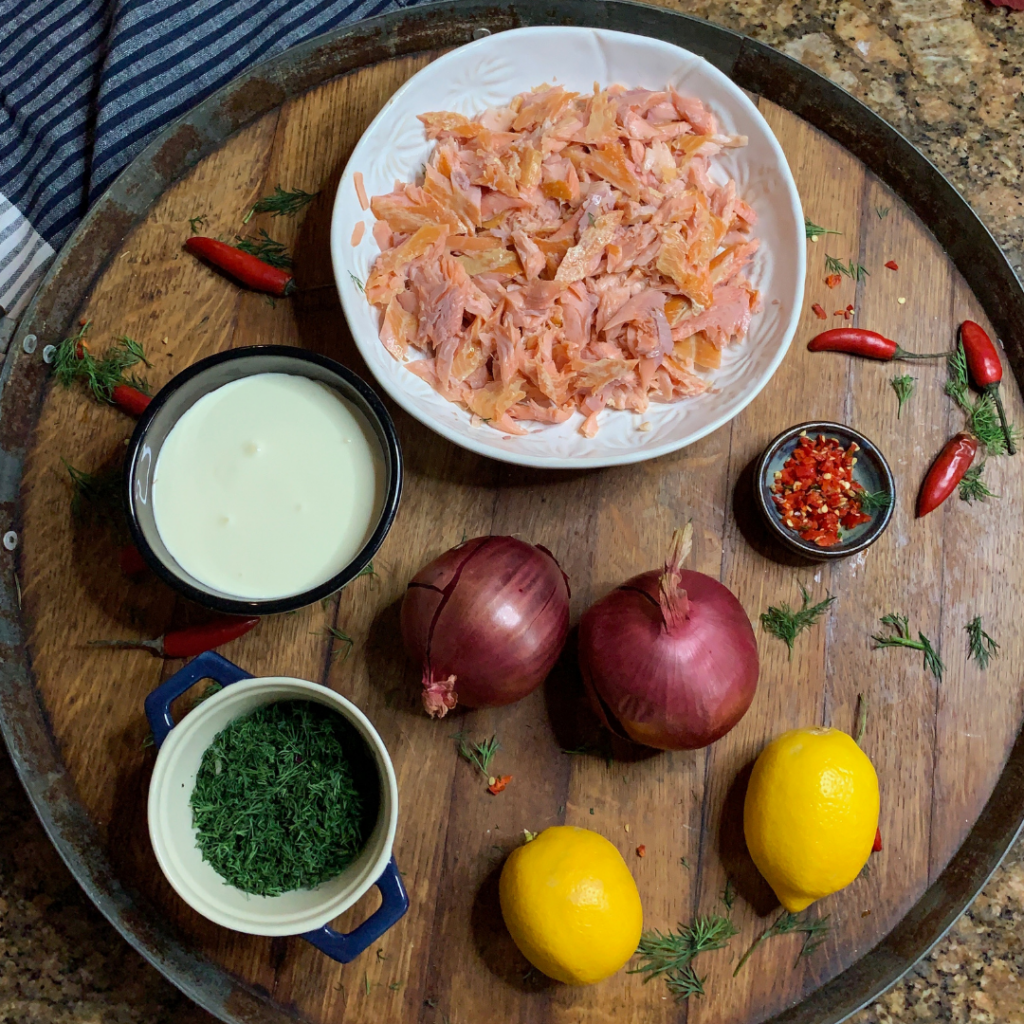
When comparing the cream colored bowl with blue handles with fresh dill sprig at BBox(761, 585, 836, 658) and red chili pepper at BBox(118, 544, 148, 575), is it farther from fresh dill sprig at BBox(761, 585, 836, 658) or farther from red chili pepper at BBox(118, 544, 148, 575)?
fresh dill sprig at BBox(761, 585, 836, 658)

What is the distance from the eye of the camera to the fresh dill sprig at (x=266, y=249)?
171cm

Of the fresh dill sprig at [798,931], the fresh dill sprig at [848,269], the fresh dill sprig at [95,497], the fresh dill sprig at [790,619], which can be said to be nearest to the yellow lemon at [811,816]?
the fresh dill sprig at [798,931]

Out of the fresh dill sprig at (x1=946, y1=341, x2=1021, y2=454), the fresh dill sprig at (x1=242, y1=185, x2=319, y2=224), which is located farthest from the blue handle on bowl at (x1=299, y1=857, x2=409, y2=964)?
the fresh dill sprig at (x1=946, y1=341, x2=1021, y2=454)

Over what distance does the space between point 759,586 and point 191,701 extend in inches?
43.8

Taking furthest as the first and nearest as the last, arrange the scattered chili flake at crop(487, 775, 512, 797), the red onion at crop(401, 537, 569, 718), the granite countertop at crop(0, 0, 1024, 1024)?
1. the granite countertop at crop(0, 0, 1024, 1024)
2. the scattered chili flake at crop(487, 775, 512, 797)
3. the red onion at crop(401, 537, 569, 718)

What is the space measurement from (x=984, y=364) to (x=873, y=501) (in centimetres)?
38

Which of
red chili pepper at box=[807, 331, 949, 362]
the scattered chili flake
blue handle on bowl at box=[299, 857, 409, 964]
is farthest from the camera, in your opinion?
red chili pepper at box=[807, 331, 949, 362]

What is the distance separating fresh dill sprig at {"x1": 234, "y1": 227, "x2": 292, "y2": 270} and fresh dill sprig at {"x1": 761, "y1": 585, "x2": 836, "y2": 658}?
3.89 feet

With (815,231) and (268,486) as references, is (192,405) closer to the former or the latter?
(268,486)

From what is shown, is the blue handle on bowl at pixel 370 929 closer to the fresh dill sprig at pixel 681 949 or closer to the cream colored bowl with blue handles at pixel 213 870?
the cream colored bowl with blue handles at pixel 213 870

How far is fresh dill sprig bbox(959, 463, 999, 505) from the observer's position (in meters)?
1.69

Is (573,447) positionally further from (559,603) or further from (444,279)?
(444,279)

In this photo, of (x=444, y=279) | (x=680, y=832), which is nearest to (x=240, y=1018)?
(x=680, y=832)

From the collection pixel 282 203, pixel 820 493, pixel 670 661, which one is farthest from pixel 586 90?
pixel 670 661
